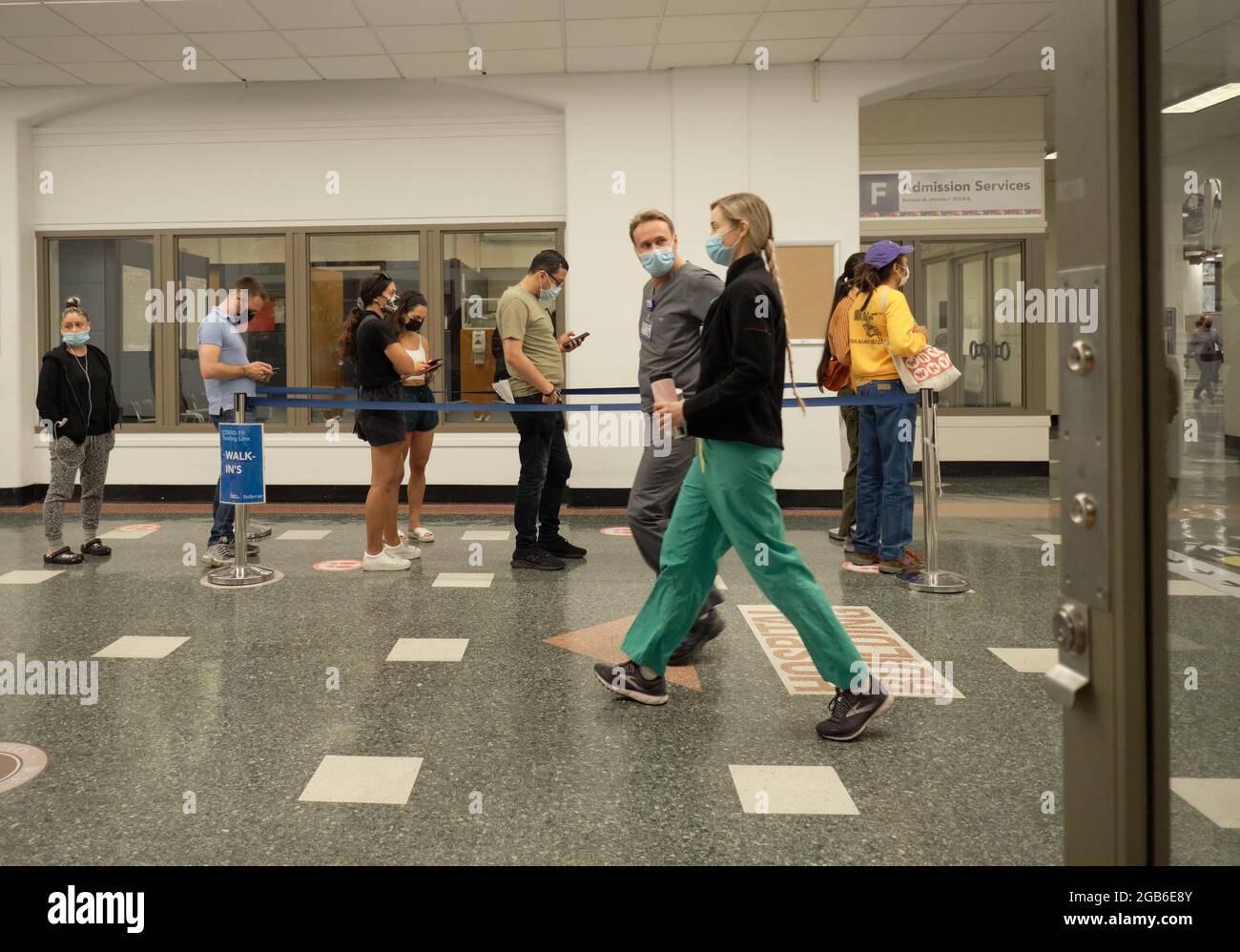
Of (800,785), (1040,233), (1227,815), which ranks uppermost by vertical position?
(1040,233)

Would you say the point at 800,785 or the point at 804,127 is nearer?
the point at 800,785

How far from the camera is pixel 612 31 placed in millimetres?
7285

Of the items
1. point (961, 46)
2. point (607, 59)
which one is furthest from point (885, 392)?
point (607, 59)

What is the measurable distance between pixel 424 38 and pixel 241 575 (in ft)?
14.5

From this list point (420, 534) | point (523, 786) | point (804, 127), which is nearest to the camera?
point (523, 786)

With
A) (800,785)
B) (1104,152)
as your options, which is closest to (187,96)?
(800,785)

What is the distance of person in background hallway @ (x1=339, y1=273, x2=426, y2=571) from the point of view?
210 inches

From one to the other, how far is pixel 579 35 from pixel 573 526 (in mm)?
3700

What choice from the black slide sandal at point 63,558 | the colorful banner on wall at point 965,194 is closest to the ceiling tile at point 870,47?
the colorful banner on wall at point 965,194

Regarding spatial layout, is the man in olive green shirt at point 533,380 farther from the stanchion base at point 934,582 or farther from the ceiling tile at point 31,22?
the ceiling tile at point 31,22

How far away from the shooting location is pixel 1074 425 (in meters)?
1.02

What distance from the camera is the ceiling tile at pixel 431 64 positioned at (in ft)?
25.4

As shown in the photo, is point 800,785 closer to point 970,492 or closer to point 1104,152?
point 1104,152

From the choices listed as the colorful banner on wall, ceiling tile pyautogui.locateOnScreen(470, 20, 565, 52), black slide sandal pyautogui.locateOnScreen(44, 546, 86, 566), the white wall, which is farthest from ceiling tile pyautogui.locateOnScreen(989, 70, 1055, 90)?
black slide sandal pyautogui.locateOnScreen(44, 546, 86, 566)
